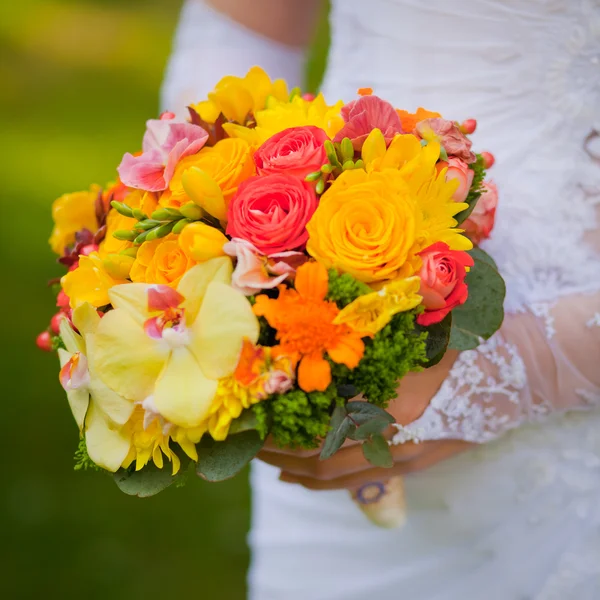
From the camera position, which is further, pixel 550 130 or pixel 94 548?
pixel 94 548

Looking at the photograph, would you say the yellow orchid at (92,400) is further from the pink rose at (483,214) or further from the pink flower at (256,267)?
the pink rose at (483,214)

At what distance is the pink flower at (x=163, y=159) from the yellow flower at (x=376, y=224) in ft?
0.75

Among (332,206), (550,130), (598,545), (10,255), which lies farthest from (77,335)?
(10,255)

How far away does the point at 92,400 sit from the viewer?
88 cm

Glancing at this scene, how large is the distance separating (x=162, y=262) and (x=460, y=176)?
39 centimetres

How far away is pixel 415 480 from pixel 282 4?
104 cm

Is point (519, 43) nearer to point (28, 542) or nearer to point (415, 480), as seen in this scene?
point (415, 480)

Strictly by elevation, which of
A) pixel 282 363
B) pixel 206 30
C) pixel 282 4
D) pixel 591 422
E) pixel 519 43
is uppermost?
pixel 519 43

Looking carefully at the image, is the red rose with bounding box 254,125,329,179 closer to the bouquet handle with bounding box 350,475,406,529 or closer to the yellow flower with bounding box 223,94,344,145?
the yellow flower with bounding box 223,94,344,145

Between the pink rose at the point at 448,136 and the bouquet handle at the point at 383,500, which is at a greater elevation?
the pink rose at the point at 448,136

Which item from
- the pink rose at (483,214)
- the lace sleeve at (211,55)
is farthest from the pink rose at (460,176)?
the lace sleeve at (211,55)

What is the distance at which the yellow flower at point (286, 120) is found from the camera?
96cm

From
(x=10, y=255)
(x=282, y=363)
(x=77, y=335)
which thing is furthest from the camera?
(x=10, y=255)

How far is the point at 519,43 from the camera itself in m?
1.28
